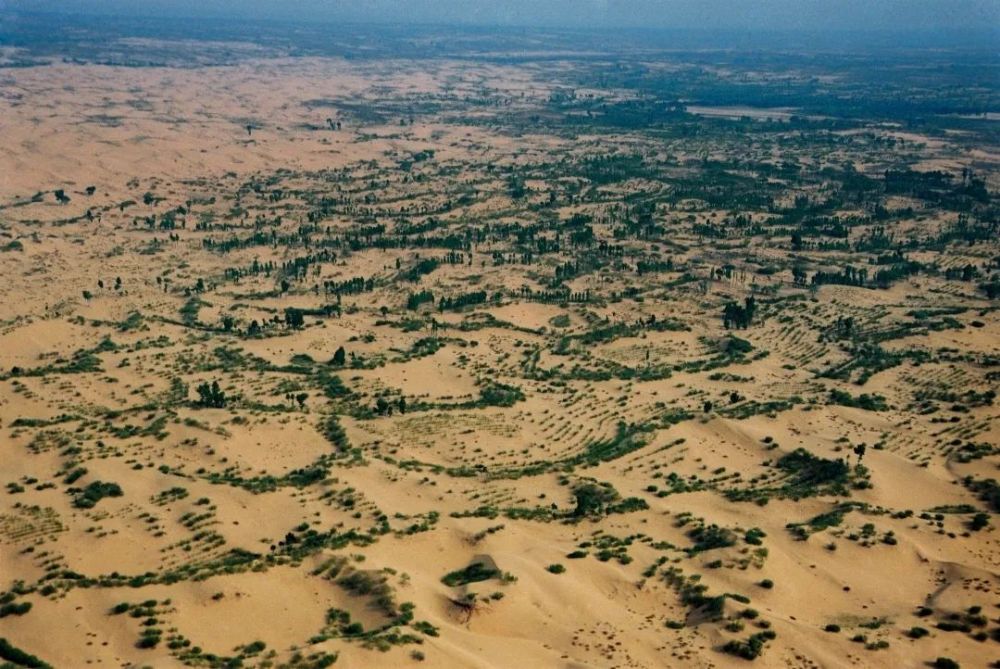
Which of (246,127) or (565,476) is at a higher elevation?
(246,127)

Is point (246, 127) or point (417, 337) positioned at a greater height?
point (246, 127)

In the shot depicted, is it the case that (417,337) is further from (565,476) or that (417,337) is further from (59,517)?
(59,517)

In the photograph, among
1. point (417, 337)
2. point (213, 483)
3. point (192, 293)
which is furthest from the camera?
point (192, 293)

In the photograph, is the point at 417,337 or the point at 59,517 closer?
the point at 59,517

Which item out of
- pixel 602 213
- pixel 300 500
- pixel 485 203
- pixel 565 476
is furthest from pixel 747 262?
pixel 300 500

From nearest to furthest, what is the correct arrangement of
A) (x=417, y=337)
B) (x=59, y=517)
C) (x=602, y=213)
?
1. (x=59, y=517)
2. (x=417, y=337)
3. (x=602, y=213)

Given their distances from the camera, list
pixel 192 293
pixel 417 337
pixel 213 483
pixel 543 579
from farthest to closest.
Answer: pixel 192 293
pixel 417 337
pixel 213 483
pixel 543 579

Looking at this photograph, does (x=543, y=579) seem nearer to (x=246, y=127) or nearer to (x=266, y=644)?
(x=266, y=644)

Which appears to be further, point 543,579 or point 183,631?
point 543,579

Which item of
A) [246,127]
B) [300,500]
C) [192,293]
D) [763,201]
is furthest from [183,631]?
[246,127]
